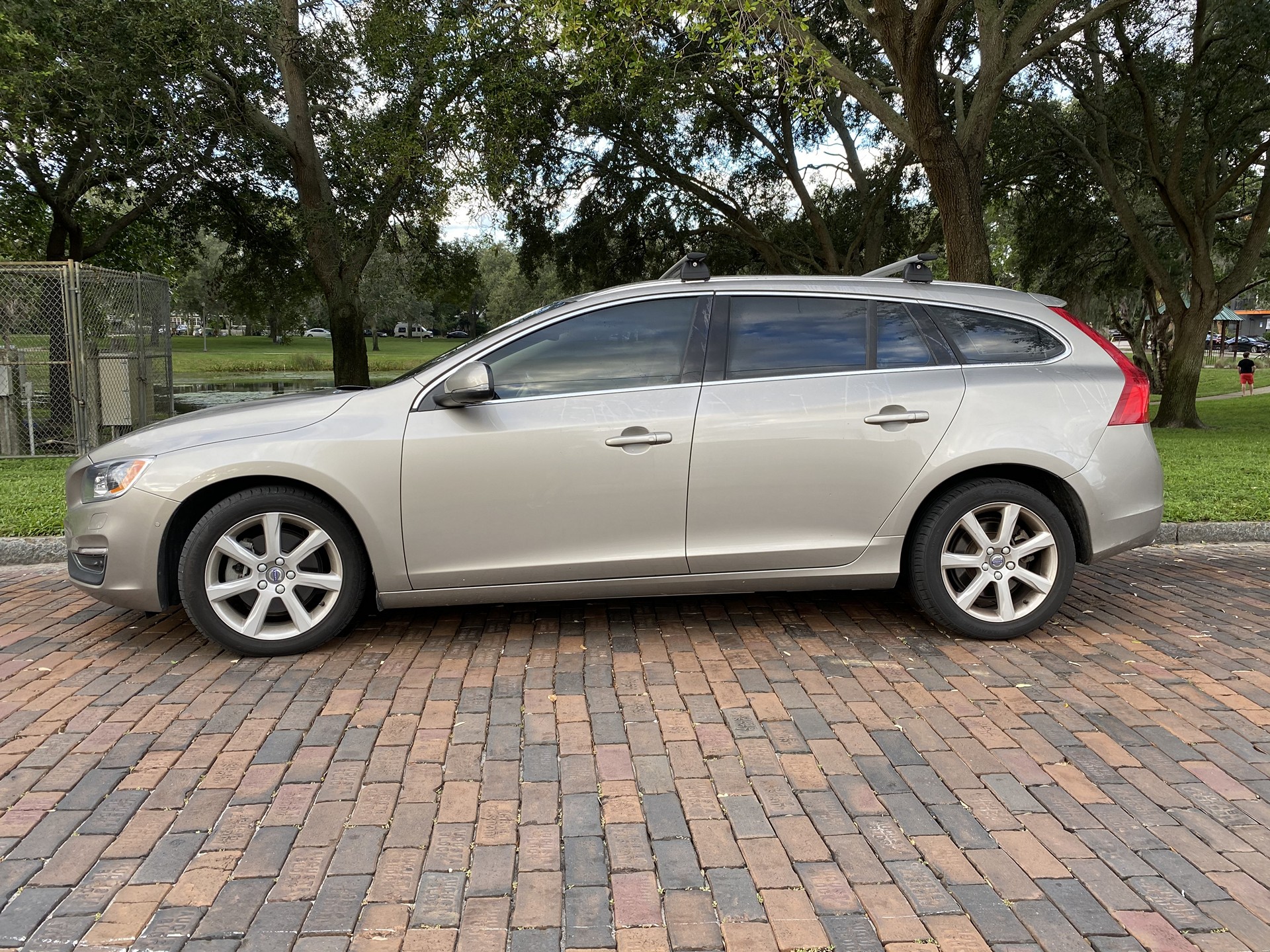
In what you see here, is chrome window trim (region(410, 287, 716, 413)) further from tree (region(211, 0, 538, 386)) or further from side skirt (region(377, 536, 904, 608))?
tree (region(211, 0, 538, 386))

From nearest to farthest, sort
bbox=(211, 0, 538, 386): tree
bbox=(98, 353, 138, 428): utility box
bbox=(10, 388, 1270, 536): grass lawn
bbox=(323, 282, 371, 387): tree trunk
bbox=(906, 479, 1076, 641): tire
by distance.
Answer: bbox=(906, 479, 1076, 641): tire < bbox=(10, 388, 1270, 536): grass lawn < bbox=(98, 353, 138, 428): utility box < bbox=(211, 0, 538, 386): tree < bbox=(323, 282, 371, 387): tree trunk

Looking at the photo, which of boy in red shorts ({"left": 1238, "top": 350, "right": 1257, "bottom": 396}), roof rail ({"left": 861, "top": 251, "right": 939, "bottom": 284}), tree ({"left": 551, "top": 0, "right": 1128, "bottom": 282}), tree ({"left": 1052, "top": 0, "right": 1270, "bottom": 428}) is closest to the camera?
roof rail ({"left": 861, "top": 251, "right": 939, "bottom": 284})

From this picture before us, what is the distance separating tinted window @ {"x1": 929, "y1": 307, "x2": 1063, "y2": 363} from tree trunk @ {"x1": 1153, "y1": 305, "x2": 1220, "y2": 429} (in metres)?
15.4

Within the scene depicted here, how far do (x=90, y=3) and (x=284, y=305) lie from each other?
933 centimetres

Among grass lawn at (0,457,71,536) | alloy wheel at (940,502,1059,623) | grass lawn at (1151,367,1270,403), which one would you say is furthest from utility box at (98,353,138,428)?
grass lawn at (1151,367,1270,403)

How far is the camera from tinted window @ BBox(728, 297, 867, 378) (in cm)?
456

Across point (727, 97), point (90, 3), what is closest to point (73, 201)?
point (90, 3)

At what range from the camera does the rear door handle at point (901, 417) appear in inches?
176

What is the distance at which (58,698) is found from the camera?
3938mm

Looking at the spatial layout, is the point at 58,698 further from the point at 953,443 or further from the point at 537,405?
the point at 953,443

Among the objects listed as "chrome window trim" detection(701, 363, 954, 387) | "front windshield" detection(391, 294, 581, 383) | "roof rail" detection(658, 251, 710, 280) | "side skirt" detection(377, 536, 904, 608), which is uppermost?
"roof rail" detection(658, 251, 710, 280)

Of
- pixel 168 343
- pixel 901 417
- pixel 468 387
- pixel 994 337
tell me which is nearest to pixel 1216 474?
pixel 994 337

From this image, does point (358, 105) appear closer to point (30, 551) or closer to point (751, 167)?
point (751, 167)

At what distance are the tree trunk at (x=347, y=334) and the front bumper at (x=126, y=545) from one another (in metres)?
12.7
